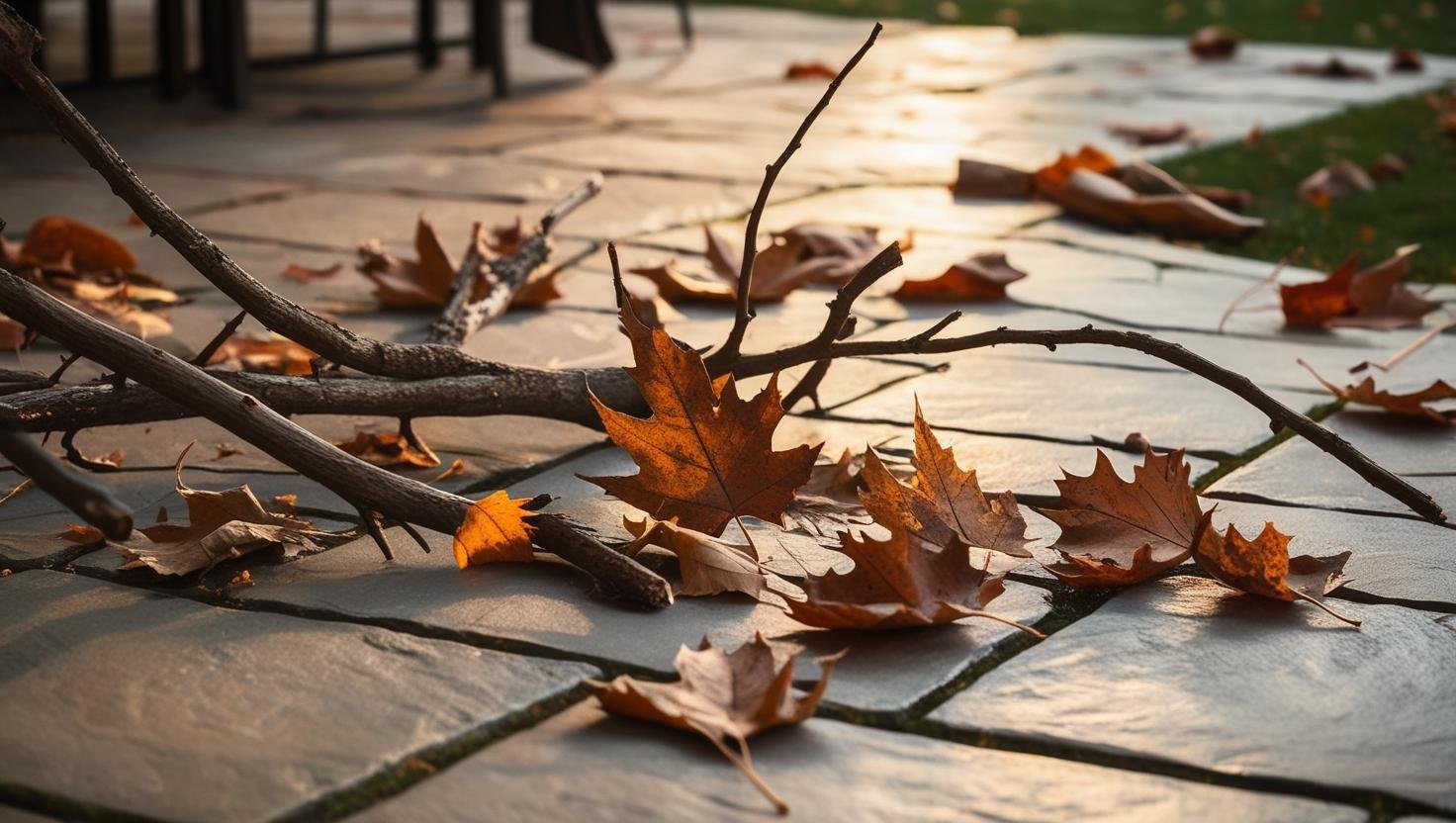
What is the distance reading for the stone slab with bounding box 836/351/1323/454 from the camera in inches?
87.7

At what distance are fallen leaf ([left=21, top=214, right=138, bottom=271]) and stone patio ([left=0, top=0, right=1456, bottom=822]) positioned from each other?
6.1 inches

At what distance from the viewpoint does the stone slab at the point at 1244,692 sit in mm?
1259

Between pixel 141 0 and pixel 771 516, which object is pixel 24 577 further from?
pixel 141 0

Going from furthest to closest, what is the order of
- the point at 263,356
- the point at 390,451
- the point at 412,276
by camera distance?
the point at 412,276 < the point at 263,356 < the point at 390,451

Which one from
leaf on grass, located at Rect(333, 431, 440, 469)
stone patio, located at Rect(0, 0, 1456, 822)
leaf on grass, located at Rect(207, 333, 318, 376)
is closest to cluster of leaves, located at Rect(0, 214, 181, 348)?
stone patio, located at Rect(0, 0, 1456, 822)

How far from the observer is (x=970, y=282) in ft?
9.97

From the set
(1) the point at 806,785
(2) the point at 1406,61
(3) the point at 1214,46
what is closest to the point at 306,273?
(1) the point at 806,785

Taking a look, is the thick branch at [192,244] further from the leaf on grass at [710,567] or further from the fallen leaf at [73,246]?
the fallen leaf at [73,246]

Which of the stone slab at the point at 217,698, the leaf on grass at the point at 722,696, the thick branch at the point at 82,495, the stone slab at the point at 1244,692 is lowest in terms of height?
the stone slab at the point at 217,698

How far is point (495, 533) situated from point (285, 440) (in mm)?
224

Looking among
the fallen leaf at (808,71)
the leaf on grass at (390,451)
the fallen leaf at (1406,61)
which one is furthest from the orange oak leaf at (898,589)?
the fallen leaf at (1406,61)

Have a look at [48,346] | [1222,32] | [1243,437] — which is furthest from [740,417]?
[1222,32]

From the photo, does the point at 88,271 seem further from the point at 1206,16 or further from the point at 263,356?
the point at 1206,16

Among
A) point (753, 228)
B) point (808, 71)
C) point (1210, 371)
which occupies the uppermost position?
point (753, 228)
